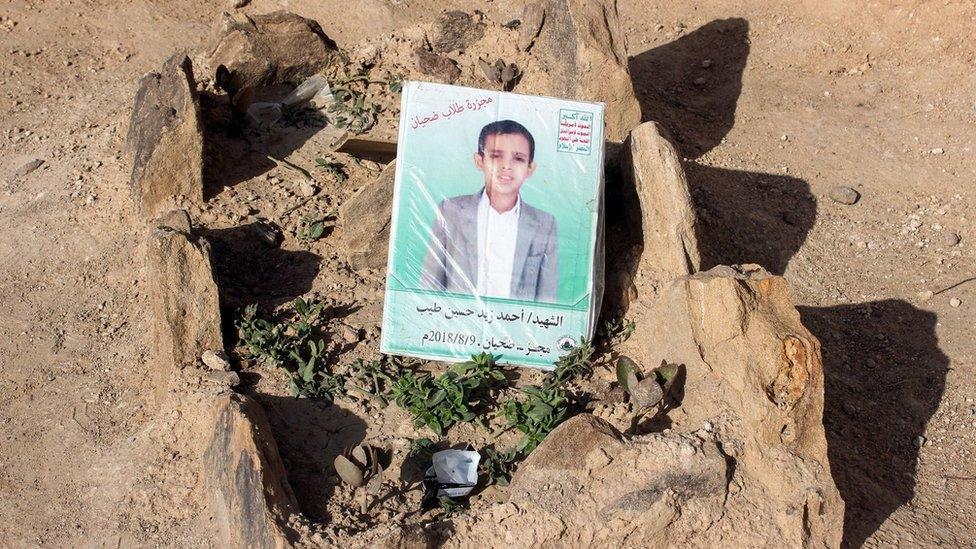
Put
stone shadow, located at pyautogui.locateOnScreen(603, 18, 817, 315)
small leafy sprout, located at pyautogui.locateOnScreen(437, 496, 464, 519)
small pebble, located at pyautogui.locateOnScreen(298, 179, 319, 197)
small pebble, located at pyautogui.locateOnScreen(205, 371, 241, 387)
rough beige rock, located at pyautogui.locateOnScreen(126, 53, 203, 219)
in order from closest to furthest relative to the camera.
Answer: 1. small leafy sprout, located at pyautogui.locateOnScreen(437, 496, 464, 519)
2. small pebble, located at pyautogui.locateOnScreen(205, 371, 241, 387)
3. stone shadow, located at pyautogui.locateOnScreen(603, 18, 817, 315)
4. rough beige rock, located at pyautogui.locateOnScreen(126, 53, 203, 219)
5. small pebble, located at pyautogui.locateOnScreen(298, 179, 319, 197)

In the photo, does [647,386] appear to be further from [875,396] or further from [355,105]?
[355,105]

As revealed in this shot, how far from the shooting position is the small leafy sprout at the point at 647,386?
443 centimetres

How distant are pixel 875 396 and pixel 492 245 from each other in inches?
79.7

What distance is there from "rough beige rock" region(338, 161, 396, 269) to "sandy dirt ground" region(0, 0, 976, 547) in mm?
123

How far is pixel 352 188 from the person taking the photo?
580 cm

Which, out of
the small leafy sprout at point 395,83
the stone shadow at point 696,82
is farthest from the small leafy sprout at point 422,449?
the stone shadow at point 696,82

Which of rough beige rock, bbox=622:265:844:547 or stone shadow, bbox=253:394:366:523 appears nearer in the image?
rough beige rock, bbox=622:265:844:547

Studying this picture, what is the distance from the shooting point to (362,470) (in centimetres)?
432

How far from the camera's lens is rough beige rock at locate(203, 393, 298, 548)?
153 inches

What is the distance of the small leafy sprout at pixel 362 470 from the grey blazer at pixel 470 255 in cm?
95

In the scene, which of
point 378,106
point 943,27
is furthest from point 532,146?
point 943,27

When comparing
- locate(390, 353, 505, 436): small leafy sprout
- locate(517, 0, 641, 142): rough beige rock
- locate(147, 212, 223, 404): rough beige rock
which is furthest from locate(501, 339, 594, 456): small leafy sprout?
locate(517, 0, 641, 142): rough beige rock

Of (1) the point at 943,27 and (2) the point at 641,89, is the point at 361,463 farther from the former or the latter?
(1) the point at 943,27

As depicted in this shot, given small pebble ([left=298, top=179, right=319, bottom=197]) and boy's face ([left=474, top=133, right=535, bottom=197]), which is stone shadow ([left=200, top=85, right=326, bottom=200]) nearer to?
small pebble ([left=298, top=179, right=319, bottom=197])
